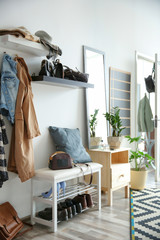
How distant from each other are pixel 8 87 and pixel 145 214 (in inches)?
74.0

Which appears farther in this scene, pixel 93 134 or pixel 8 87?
pixel 93 134

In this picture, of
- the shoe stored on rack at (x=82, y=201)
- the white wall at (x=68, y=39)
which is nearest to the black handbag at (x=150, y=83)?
the white wall at (x=68, y=39)

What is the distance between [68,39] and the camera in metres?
3.37

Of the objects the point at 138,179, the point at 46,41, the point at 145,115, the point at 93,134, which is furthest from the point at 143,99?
the point at 46,41

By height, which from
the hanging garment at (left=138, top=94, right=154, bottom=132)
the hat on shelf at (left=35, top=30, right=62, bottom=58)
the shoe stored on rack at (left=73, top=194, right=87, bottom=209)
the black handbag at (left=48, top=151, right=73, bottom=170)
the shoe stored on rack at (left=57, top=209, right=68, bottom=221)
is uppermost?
the hat on shelf at (left=35, top=30, right=62, bottom=58)

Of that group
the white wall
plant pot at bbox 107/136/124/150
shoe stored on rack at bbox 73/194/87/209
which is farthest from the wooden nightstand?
shoe stored on rack at bbox 73/194/87/209

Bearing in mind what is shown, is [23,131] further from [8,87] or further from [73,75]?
[73,75]

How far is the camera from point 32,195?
2.73 meters

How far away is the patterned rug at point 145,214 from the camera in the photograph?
2.48 metres

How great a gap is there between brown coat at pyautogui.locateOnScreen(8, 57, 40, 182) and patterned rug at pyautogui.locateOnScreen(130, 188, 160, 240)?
109 cm

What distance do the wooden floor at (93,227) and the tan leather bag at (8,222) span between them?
0.09 metres

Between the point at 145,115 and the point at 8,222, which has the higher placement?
the point at 145,115

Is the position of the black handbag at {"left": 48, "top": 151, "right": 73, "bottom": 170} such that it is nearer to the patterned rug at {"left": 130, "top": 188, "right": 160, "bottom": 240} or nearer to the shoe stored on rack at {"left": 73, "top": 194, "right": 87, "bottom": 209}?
the shoe stored on rack at {"left": 73, "top": 194, "right": 87, "bottom": 209}

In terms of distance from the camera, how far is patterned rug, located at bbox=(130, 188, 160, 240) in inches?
97.8
